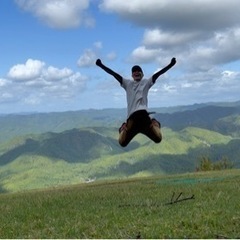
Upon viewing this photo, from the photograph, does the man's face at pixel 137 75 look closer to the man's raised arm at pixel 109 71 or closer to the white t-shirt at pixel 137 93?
the white t-shirt at pixel 137 93

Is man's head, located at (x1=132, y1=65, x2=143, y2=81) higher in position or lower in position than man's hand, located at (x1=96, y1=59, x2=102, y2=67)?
lower

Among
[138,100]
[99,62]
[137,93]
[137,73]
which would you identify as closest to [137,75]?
[137,73]

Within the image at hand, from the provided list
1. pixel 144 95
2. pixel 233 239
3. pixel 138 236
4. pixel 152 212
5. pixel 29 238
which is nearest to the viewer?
pixel 233 239

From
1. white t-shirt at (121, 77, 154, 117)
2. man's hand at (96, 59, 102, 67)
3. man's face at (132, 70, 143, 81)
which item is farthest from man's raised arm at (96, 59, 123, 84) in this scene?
man's face at (132, 70, 143, 81)

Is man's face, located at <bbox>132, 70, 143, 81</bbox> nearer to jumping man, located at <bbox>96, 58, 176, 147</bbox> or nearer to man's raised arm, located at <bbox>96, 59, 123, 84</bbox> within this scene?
jumping man, located at <bbox>96, 58, 176, 147</bbox>

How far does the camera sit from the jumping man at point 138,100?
14.2 metres

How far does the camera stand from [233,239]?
10203 millimetres

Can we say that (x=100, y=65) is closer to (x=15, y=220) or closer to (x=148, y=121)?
(x=148, y=121)

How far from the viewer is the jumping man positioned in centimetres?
1420

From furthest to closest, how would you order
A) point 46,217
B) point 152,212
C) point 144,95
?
point 46,217
point 152,212
point 144,95

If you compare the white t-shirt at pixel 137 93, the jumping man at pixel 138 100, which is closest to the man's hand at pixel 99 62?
the jumping man at pixel 138 100

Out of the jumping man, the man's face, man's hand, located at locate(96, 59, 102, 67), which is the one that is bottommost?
the jumping man

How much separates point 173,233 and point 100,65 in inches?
239

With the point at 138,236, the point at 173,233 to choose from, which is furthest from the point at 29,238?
the point at 173,233
